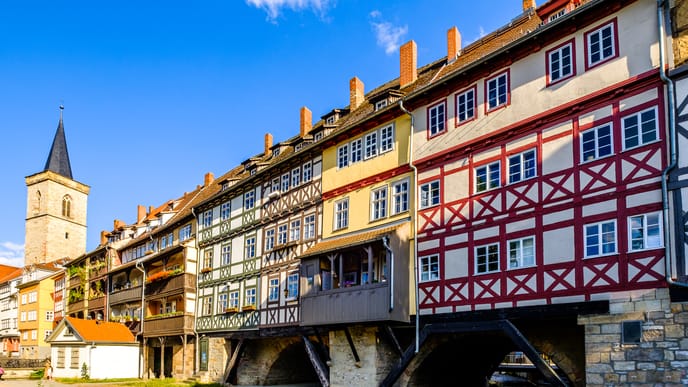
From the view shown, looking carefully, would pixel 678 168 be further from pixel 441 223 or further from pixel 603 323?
pixel 441 223

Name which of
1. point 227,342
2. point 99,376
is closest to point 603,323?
point 227,342

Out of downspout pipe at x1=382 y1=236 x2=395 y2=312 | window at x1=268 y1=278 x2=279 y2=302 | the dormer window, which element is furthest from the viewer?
window at x1=268 y1=278 x2=279 y2=302

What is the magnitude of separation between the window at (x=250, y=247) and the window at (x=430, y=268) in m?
12.3

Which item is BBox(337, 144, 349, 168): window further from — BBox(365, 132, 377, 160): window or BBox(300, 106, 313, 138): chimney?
BBox(300, 106, 313, 138): chimney

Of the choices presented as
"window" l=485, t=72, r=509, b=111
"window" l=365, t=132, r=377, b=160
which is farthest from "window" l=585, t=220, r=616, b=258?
"window" l=365, t=132, r=377, b=160

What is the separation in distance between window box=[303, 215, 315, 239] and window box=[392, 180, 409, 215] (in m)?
5.48

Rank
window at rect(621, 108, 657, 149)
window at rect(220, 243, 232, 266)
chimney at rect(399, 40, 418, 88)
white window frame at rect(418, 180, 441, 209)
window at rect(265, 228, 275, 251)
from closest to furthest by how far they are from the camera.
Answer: window at rect(621, 108, 657, 149) < white window frame at rect(418, 180, 441, 209) < chimney at rect(399, 40, 418, 88) < window at rect(265, 228, 275, 251) < window at rect(220, 243, 232, 266)

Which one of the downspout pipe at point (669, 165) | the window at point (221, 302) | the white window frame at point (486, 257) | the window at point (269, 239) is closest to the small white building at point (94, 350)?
the window at point (221, 302)

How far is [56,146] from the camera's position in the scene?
85.4 meters

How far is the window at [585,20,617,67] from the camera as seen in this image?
52.6 ft

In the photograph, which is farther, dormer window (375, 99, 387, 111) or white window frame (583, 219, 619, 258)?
dormer window (375, 99, 387, 111)

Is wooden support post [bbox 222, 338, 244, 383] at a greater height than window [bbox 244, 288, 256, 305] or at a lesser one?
lesser

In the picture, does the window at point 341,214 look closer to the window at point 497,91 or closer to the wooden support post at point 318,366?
the wooden support post at point 318,366

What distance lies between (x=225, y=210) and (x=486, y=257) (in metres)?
19.1
